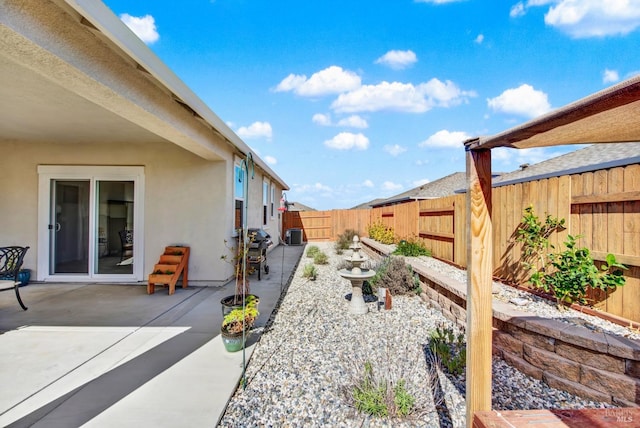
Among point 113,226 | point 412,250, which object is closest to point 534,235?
point 412,250

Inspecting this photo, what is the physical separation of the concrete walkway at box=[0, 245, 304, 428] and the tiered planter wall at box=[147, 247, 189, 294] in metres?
0.36

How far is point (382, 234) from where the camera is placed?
1140cm

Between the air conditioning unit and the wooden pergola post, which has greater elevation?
the wooden pergola post

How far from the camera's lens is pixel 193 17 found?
309 inches

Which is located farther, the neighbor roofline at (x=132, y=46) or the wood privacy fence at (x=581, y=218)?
the wood privacy fence at (x=581, y=218)

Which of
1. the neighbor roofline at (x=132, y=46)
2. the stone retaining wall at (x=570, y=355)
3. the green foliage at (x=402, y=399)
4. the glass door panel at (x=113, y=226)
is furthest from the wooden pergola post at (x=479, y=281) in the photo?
the glass door panel at (x=113, y=226)

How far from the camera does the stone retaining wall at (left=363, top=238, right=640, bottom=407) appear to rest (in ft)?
7.97

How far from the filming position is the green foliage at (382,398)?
90.5 inches

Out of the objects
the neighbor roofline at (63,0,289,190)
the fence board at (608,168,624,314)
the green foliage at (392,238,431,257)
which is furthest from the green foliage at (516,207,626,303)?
the neighbor roofline at (63,0,289,190)

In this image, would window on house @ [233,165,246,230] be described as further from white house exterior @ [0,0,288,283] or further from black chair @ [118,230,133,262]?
black chair @ [118,230,133,262]

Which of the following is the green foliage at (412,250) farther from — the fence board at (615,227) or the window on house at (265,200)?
the window on house at (265,200)

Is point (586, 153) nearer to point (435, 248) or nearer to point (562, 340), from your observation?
point (435, 248)

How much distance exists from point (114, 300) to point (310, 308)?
10.5 feet

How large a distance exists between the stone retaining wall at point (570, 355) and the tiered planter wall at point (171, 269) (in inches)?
199
